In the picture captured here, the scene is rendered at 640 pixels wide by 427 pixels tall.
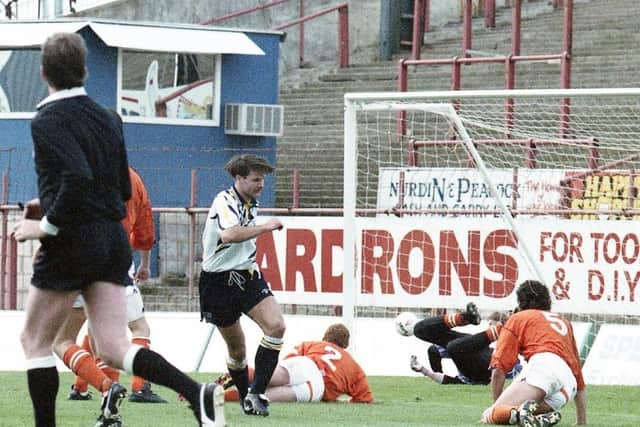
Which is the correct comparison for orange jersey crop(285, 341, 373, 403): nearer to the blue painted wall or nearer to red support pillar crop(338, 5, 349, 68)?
the blue painted wall

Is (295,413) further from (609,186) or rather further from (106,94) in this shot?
(106,94)

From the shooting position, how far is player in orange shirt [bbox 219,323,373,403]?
12.1 meters

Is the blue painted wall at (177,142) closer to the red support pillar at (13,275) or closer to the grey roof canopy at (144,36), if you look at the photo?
the grey roof canopy at (144,36)

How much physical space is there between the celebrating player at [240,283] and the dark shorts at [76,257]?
3.11 m

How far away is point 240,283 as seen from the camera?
10.9 metres

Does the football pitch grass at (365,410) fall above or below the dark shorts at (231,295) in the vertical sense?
below

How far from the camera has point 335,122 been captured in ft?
92.2

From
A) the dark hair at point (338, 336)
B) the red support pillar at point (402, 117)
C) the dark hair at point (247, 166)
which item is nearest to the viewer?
the dark hair at point (247, 166)

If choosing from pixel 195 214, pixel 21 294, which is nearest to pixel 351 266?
pixel 195 214

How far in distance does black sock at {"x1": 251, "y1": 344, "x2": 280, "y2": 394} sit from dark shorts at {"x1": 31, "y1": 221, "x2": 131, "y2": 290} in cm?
340

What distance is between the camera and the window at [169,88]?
91.4 feet

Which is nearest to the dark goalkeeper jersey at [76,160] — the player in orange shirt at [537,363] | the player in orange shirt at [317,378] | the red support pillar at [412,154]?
the player in orange shirt at [537,363]

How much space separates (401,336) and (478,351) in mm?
1465

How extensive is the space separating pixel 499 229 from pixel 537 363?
5213 millimetres
